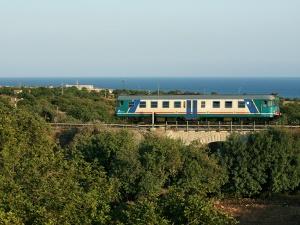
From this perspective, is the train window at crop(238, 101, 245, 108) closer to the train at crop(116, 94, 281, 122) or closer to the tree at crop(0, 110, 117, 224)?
the train at crop(116, 94, 281, 122)

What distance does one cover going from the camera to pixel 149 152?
3488 centimetres

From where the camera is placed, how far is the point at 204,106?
4528 cm

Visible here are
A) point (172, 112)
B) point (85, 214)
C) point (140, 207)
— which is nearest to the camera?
point (140, 207)

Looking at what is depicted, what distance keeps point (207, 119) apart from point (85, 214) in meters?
26.7

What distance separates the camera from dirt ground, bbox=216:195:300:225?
31.5 metres

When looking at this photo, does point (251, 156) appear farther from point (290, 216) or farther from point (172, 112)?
point (172, 112)

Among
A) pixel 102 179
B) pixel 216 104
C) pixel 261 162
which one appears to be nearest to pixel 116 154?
pixel 261 162

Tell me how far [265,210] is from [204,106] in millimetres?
13335

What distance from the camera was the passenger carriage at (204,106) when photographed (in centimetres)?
4491

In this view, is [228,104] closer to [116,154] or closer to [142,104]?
[142,104]

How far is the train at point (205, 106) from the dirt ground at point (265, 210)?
10.1 metres

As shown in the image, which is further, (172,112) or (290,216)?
(172,112)

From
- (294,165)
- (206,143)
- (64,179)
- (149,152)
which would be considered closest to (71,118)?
(206,143)

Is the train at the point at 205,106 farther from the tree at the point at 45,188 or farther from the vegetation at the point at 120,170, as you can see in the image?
the tree at the point at 45,188
